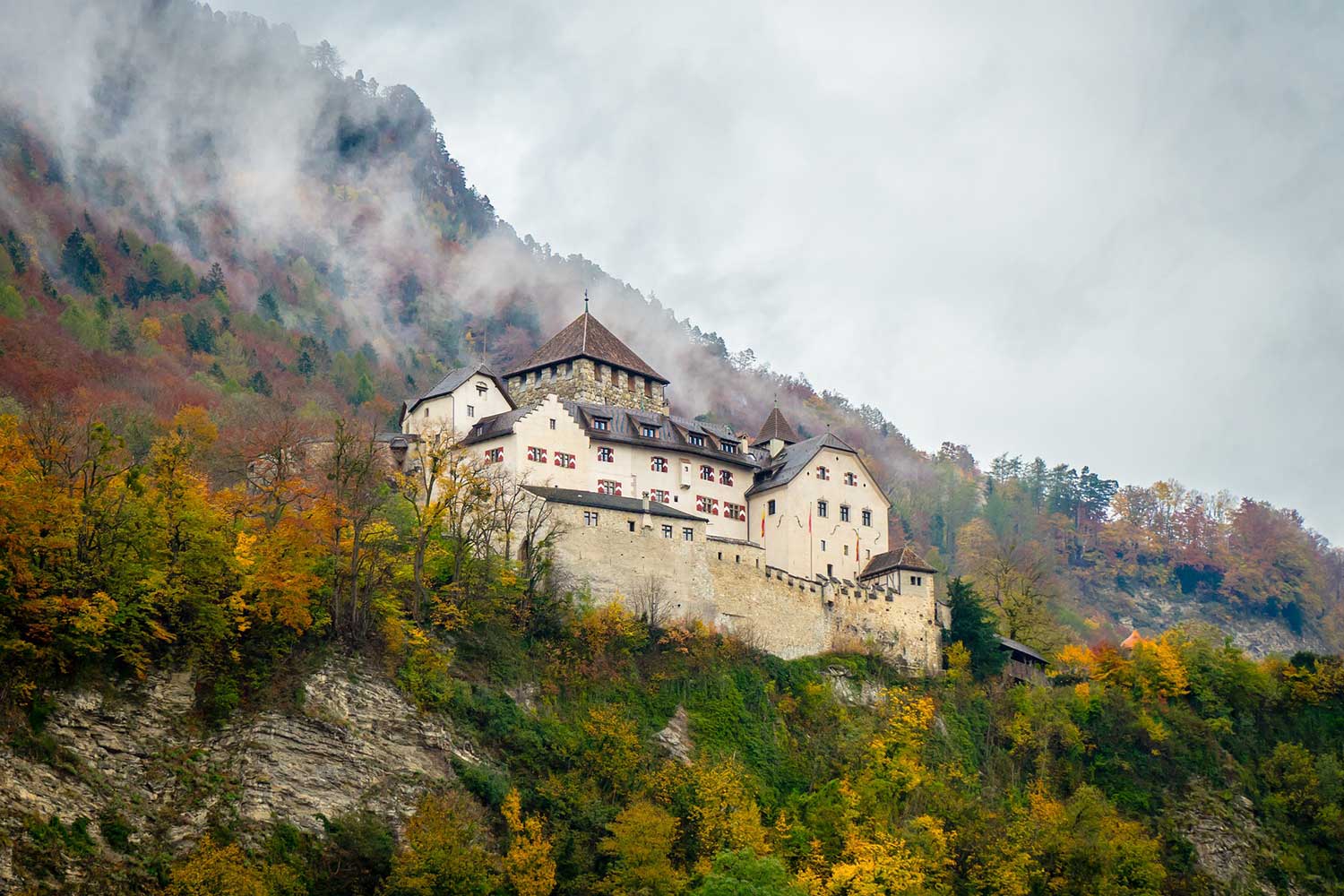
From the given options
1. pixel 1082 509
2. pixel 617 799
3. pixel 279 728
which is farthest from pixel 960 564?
pixel 279 728

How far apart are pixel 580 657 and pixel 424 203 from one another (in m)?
110

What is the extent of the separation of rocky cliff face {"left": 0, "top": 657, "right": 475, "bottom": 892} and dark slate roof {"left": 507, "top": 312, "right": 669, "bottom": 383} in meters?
27.6

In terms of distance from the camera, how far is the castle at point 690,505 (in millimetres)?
58719

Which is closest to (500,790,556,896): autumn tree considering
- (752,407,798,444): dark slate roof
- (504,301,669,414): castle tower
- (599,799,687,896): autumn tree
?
(599,799,687,896): autumn tree

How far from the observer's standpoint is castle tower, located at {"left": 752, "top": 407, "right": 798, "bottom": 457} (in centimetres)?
7450

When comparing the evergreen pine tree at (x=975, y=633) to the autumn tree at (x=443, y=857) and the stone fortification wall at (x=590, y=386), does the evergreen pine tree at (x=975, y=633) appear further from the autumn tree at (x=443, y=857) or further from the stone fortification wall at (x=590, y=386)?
the autumn tree at (x=443, y=857)

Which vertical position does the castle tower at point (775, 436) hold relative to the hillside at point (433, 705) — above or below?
above

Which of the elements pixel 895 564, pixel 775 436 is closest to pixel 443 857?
pixel 895 564

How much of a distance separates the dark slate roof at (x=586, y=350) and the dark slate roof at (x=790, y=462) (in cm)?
777

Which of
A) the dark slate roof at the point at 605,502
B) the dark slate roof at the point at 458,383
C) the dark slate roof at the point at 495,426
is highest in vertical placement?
the dark slate roof at the point at 458,383

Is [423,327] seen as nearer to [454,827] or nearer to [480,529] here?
[480,529]

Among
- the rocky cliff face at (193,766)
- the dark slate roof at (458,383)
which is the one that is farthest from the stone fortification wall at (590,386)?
the rocky cliff face at (193,766)

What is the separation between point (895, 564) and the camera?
66312 millimetres

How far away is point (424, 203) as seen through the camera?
156 m
